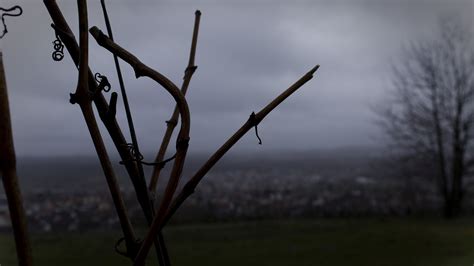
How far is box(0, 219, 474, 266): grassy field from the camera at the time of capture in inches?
106

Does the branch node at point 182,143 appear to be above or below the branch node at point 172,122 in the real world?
below

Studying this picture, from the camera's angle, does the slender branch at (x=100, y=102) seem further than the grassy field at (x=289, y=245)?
No

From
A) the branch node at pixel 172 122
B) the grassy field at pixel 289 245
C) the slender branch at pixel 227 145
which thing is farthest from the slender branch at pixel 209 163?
the grassy field at pixel 289 245

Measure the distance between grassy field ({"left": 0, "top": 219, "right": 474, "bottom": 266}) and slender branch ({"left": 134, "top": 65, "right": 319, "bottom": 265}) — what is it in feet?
7.03

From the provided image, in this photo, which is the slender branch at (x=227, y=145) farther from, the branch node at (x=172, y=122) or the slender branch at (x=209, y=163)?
the branch node at (x=172, y=122)

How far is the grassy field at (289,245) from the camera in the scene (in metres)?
2.69

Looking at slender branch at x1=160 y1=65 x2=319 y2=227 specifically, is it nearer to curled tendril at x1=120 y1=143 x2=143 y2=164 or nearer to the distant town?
curled tendril at x1=120 y1=143 x2=143 y2=164

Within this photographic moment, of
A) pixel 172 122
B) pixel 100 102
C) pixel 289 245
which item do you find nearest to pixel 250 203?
pixel 289 245

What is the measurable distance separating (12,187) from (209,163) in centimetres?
9

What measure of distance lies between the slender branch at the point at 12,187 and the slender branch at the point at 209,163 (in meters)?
0.05

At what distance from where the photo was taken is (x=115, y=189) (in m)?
0.24

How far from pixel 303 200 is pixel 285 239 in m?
1.30

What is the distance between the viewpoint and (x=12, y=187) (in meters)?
0.20

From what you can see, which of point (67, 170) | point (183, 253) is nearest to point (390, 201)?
point (183, 253)
